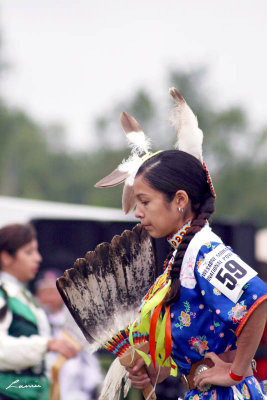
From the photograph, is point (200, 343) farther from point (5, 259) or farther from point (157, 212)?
point (5, 259)

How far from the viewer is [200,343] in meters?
2.12

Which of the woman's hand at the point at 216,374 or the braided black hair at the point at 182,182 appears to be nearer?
the woman's hand at the point at 216,374

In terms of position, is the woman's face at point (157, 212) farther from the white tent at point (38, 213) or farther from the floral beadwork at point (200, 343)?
the white tent at point (38, 213)

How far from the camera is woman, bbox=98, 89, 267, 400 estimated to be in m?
2.02

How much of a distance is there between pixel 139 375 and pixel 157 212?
605 millimetres

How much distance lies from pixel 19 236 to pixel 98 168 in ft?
115

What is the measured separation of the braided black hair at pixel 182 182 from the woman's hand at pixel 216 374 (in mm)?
286

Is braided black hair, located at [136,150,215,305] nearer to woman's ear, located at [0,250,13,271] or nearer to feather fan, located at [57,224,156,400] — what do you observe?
feather fan, located at [57,224,156,400]

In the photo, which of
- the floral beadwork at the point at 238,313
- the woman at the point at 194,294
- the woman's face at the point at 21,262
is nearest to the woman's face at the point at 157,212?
the woman at the point at 194,294

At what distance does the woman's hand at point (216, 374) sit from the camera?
2059mm

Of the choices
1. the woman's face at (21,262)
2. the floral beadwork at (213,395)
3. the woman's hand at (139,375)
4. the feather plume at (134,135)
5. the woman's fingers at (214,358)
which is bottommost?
the woman's face at (21,262)

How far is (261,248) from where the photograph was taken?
12.7 m

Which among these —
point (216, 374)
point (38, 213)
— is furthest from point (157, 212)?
point (38, 213)

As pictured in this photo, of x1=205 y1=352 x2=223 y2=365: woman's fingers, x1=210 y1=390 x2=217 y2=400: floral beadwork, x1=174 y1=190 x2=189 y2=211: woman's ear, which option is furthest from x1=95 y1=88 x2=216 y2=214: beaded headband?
x1=210 y1=390 x2=217 y2=400: floral beadwork
